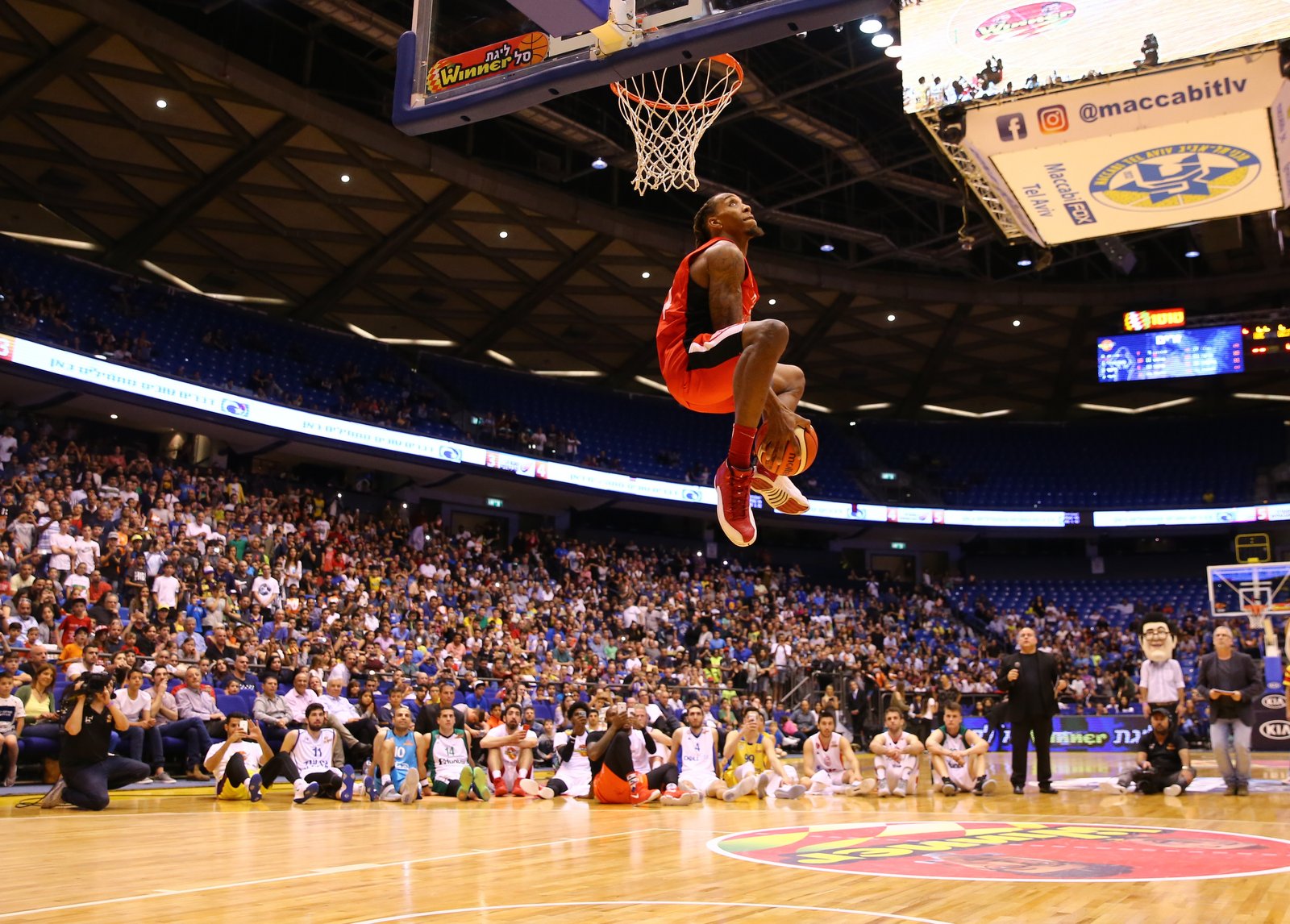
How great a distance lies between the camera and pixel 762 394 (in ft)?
16.0

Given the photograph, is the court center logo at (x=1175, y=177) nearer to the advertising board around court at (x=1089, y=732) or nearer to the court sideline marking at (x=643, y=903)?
the court sideline marking at (x=643, y=903)

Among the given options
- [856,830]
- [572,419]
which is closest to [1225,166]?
[856,830]

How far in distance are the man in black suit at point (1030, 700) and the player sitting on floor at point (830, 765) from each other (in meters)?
1.70

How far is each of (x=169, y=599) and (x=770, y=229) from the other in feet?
57.4

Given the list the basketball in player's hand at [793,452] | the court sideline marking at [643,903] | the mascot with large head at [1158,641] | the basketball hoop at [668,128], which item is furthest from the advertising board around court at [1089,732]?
the basketball in player's hand at [793,452]

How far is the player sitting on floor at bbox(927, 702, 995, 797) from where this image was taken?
12.9 meters

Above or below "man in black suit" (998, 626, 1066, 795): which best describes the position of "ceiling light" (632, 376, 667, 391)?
above

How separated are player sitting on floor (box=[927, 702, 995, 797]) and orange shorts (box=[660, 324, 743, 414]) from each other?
29.1 ft

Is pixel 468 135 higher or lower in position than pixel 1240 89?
higher

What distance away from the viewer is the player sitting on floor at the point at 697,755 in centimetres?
1310

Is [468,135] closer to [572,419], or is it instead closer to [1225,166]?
[572,419]

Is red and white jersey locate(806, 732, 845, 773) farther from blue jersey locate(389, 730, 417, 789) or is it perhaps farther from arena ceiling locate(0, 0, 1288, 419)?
arena ceiling locate(0, 0, 1288, 419)

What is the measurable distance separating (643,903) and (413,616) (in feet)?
51.1

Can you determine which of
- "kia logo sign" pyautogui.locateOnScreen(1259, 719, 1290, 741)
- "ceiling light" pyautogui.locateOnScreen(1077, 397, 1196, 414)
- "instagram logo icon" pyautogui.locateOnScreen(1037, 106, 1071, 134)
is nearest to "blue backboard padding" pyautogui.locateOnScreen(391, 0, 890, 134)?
"instagram logo icon" pyautogui.locateOnScreen(1037, 106, 1071, 134)
